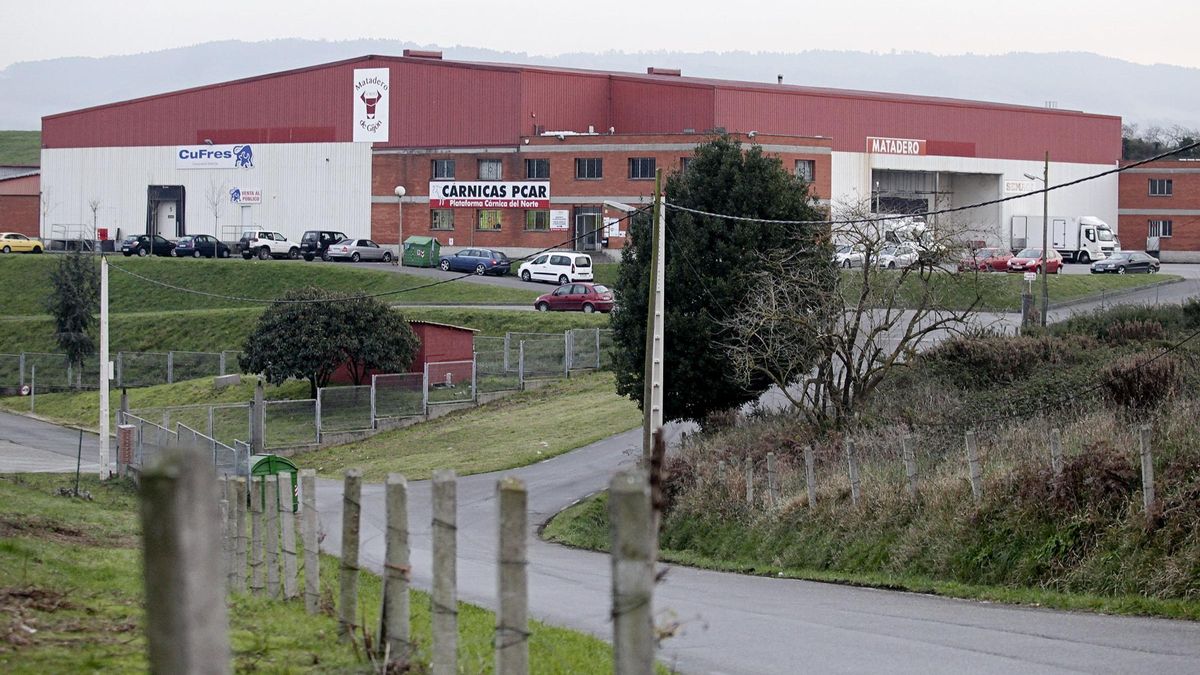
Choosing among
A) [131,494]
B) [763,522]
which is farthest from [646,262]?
[131,494]

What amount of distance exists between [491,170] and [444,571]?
74.4 meters

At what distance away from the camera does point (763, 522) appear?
23.2m

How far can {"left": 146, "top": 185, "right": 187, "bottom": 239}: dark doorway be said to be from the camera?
9031cm

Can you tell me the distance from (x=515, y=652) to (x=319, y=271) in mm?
68780

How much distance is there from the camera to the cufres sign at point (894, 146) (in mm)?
83938

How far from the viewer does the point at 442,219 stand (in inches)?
3228

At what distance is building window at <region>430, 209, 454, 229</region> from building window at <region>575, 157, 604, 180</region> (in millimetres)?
8794

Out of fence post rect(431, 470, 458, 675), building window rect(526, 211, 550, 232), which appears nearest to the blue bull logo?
building window rect(526, 211, 550, 232)

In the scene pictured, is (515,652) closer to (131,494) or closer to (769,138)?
(131,494)

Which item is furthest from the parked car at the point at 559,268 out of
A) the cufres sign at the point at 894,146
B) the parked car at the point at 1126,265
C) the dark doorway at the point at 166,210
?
the dark doorway at the point at 166,210

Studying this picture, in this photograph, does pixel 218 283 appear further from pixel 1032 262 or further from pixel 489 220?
pixel 1032 262

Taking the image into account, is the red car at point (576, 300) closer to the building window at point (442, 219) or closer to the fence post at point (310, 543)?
the building window at point (442, 219)

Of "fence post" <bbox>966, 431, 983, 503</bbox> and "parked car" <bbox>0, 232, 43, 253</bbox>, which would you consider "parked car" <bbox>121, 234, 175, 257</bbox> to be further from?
"fence post" <bbox>966, 431, 983, 503</bbox>

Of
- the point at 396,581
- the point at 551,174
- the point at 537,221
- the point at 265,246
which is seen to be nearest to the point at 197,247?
the point at 265,246
